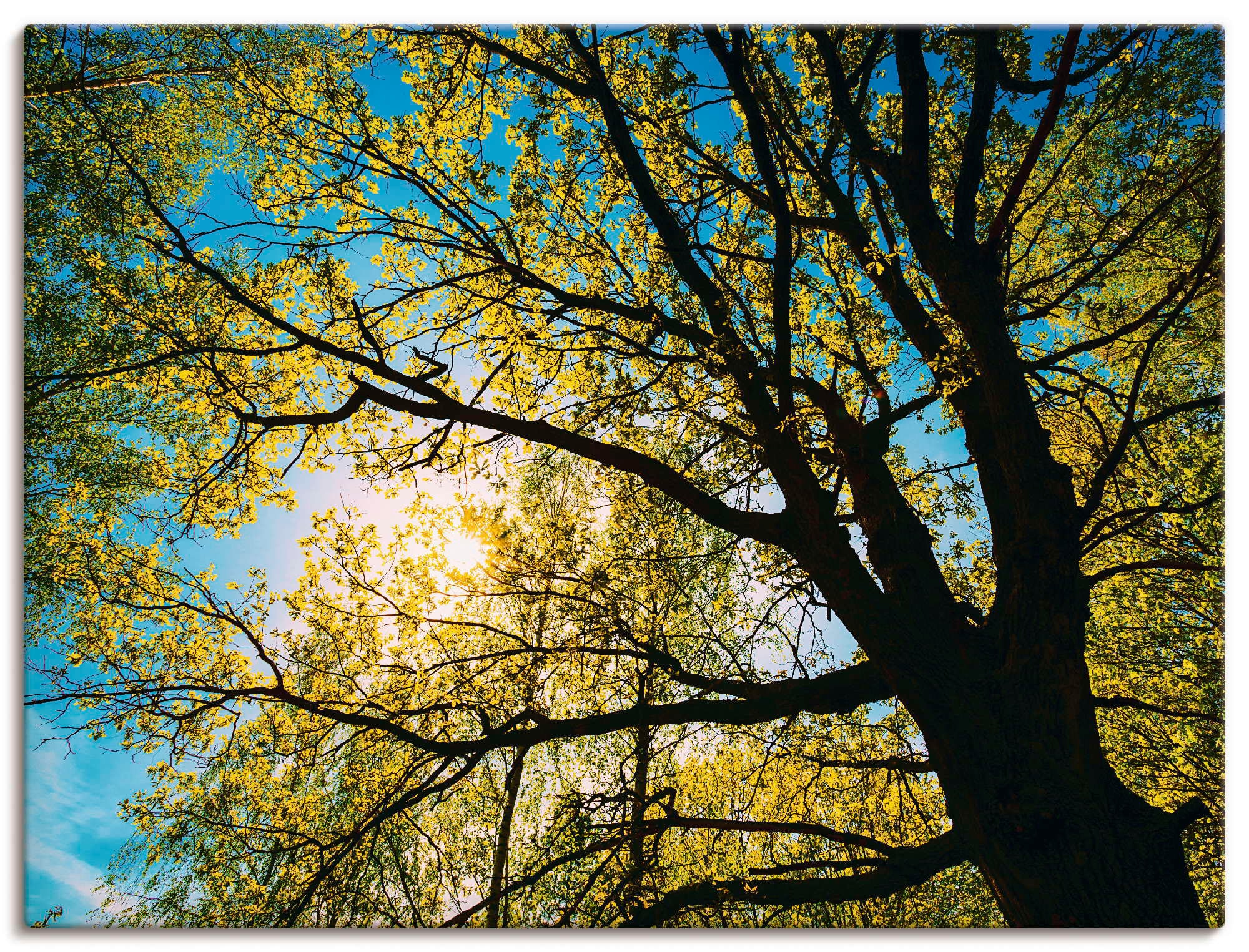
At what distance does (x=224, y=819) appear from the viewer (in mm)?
3172

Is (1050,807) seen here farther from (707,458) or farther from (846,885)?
(707,458)

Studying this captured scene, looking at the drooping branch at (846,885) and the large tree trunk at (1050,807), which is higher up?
the large tree trunk at (1050,807)

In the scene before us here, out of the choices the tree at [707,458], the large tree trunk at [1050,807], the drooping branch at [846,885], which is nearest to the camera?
the large tree trunk at [1050,807]

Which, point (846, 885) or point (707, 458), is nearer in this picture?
point (846, 885)

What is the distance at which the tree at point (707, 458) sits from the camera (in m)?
2.20

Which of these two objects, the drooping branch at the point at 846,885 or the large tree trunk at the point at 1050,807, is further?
the drooping branch at the point at 846,885

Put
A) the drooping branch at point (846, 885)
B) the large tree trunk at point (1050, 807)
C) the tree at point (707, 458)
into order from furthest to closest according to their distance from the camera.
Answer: the tree at point (707, 458) → the drooping branch at point (846, 885) → the large tree trunk at point (1050, 807)

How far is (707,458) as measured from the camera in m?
4.30

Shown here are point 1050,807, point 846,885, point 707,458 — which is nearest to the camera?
point 1050,807

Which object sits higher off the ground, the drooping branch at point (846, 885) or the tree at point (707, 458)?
the tree at point (707, 458)

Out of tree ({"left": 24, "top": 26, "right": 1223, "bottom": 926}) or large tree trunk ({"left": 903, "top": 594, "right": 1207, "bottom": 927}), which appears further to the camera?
tree ({"left": 24, "top": 26, "right": 1223, "bottom": 926})

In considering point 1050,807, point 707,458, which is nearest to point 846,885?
point 1050,807

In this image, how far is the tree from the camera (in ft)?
7.21

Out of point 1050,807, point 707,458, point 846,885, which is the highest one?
point 707,458
